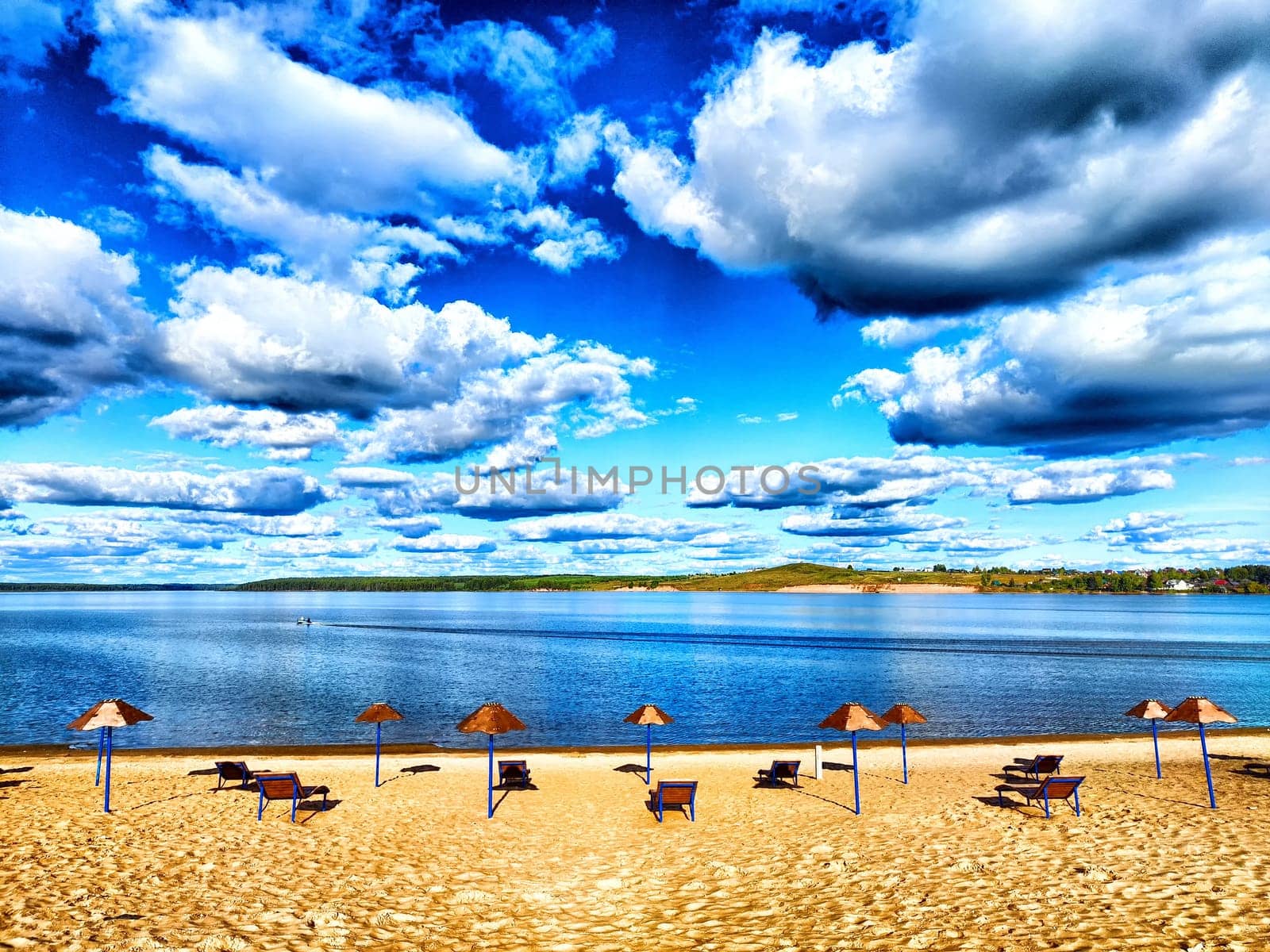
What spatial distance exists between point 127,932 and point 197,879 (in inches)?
122

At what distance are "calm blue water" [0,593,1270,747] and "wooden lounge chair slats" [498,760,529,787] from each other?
38.4ft

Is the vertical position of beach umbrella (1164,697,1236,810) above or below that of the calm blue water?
above

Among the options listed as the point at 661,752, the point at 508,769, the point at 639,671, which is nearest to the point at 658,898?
the point at 508,769

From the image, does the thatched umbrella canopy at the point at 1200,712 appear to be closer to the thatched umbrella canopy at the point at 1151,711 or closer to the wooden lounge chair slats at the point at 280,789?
the thatched umbrella canopy at the point at 1151,711

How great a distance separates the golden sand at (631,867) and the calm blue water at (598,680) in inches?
602

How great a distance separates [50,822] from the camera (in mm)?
19406

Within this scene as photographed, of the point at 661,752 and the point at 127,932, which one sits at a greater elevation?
the point at 127,932

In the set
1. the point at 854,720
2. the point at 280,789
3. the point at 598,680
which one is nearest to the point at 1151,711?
the point at 854,720

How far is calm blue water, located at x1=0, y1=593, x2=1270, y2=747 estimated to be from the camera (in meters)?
42.2

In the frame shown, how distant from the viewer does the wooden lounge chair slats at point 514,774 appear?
25.3 meters

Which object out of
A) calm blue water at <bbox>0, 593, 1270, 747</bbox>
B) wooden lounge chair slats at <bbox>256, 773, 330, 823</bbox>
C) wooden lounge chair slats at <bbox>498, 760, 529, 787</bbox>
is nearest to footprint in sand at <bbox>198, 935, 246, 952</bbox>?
wooden lounge chair slats at <bbox>256, 773, 330, 823</bbox>

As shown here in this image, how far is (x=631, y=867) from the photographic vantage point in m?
16.8

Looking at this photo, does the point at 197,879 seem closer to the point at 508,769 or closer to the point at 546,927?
the point at 546,927

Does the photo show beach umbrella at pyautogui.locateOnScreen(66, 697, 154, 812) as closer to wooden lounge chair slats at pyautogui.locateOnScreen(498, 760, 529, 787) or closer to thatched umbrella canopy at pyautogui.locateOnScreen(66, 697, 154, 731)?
thatched umbrella canopy at pyautogui.locateOnScreen(66, 697, 154, 731)
